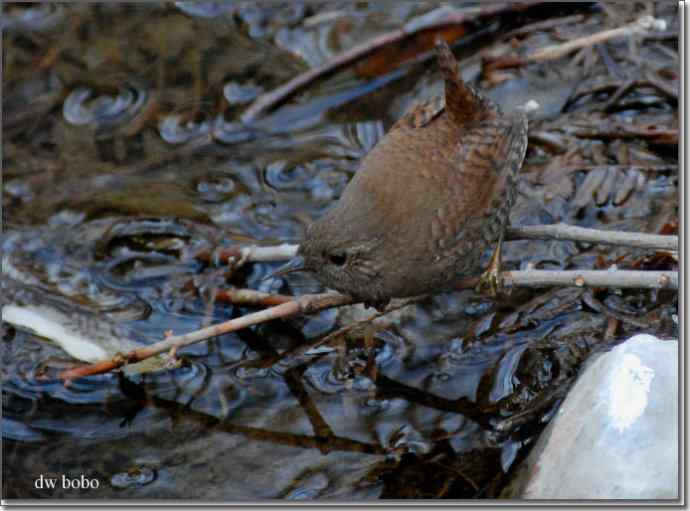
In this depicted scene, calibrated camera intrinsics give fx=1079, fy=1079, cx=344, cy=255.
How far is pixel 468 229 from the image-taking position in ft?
16.9

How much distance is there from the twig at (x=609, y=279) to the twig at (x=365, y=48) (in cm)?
279

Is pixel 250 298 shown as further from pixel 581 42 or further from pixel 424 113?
pixel 581 42

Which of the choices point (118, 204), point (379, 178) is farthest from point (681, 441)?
point (118, 204)

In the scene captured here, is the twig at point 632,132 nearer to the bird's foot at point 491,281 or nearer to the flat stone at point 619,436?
the bird's foot at point 491,281

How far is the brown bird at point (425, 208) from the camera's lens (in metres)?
5.00

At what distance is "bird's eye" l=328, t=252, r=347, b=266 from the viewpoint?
16.2 feet

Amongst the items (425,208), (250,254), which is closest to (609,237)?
(425,208)

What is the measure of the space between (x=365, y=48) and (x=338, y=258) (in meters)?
2.76

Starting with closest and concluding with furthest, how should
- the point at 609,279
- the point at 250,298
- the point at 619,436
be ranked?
1. the point at 619,436
2. the point at 609,279
3. the point at 250,298

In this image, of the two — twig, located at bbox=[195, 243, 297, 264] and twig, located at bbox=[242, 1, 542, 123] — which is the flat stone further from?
twig, located at bbox=[242, 1, 542, 123]

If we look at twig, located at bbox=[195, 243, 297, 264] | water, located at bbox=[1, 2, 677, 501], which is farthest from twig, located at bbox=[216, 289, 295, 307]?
twig, located at bbox=[195, 243, 297, 264]

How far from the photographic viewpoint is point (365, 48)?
734cm

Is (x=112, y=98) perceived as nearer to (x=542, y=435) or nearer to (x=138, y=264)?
(x=138, y=264)

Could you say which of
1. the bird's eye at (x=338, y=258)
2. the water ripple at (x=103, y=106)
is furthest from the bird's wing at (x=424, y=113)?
the water ripple at (x=103, y=106)
